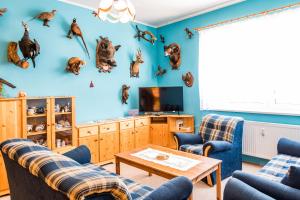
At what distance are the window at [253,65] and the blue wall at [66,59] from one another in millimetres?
1582

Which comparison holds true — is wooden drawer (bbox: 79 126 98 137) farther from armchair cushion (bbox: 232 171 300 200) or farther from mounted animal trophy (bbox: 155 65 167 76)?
armchair cushion (bbox: 232 171 300 200)

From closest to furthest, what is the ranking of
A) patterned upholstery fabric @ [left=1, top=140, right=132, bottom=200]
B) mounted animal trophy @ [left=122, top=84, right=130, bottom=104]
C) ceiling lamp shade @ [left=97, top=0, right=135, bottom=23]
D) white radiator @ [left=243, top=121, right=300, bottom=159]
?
patterned upholstery fabric @ [left=1, top=140, right=132, bottom=200] → ceiling lamp shade @ [left=97, top=0, right=135, bottom=23] → white radiator @ [left=243, top=121, right=300, bottom=159] → mounted animal trophy @ [left=122, top=84, right=130, bottom=104]

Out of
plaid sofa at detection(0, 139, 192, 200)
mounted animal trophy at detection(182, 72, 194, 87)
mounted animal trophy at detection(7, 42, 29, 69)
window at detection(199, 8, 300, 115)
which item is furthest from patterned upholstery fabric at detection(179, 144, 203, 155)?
mounted animal trophy at detection(7, 42, 29, 69)

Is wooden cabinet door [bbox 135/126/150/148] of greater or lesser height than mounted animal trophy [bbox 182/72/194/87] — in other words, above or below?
below

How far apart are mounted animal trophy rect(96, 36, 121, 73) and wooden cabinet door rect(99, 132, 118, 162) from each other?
49.1 inches

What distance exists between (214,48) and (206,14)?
73cm

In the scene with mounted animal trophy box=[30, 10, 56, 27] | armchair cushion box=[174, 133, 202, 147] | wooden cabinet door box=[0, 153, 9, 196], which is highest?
mounted animal trophy box=[30, 10, 56, 27]

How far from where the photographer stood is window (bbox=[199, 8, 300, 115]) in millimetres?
3152

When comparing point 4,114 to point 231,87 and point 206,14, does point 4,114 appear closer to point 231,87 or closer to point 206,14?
point 231,87

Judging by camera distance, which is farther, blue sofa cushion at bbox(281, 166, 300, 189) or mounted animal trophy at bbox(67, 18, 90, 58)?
mounted animal trophy at bbox(67, 18, 90, 58)

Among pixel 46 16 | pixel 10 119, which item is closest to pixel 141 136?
pixel 10 119

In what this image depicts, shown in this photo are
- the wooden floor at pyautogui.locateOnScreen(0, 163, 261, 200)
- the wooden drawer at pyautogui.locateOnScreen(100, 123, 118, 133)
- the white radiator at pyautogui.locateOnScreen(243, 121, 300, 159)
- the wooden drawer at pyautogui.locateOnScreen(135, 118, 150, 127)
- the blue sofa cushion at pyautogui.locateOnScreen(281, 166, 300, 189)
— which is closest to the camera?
the blue sofa cushion at pyautogui.locateOnScreen(281, 166, 300, 189)

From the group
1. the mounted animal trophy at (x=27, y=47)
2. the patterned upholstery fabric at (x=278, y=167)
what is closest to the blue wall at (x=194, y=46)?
the patterned upholstery fabric at (x=278, y=167)

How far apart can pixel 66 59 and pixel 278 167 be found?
3.40 m
